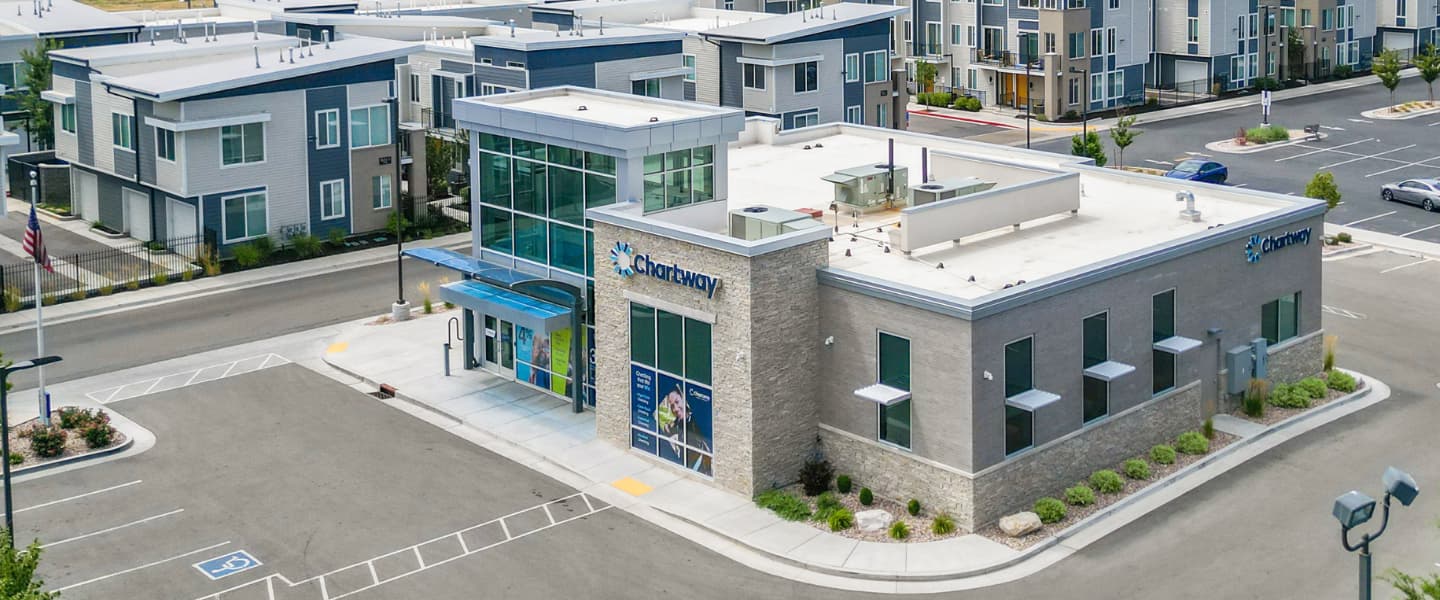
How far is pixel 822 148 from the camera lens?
57.4 meters

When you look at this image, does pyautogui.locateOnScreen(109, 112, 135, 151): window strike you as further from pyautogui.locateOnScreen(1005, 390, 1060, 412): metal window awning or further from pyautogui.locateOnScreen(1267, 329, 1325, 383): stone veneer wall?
pyautogui.locateOnScreen(1267, 329, 1325, 383): stone veneer wall

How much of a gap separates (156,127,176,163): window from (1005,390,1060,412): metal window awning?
3913 centimetres

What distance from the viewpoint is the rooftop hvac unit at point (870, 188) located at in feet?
156

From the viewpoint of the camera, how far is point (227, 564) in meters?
36.7

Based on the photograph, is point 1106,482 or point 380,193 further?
point 380,193

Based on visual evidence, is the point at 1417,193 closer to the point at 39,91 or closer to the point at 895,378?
the point at 895,378

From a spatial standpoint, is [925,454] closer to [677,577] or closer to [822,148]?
[677,577]

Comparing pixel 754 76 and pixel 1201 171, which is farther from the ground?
pixel 754 76

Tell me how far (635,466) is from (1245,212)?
19.0 metres

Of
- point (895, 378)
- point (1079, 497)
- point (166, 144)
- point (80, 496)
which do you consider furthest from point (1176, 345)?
point (166, 144)

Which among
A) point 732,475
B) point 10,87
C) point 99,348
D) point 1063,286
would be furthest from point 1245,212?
point 10,87

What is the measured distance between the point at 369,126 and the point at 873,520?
38.2 m

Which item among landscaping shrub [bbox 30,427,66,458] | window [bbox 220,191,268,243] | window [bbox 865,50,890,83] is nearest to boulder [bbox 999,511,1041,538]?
landscaping shrub [bbox 30,427,66,458]

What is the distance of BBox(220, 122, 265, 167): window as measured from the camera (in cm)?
6431
